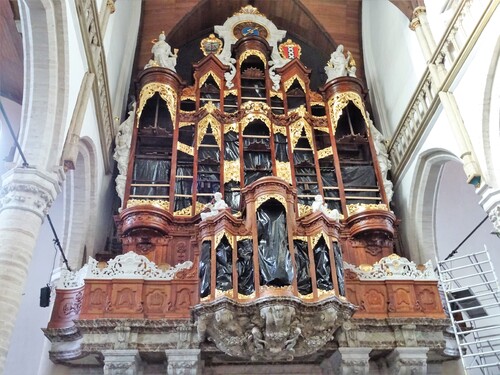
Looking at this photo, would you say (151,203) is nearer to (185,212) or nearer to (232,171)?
(185,212)

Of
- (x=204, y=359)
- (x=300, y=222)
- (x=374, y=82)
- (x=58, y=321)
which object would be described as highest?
(x=374, y=82)

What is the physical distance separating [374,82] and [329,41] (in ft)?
8.04

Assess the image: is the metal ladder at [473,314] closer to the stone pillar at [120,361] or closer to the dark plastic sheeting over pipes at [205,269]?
the dark plastic sheeting over pipes at [205,269]

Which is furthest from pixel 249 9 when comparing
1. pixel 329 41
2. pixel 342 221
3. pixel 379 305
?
pixel 379 305

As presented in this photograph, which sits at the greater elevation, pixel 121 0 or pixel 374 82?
pixel 121 0

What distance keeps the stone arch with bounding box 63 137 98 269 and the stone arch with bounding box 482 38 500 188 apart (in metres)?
8.15

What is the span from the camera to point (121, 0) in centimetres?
1558

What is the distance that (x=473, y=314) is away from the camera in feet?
41.7

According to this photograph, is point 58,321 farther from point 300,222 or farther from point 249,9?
point 249,9

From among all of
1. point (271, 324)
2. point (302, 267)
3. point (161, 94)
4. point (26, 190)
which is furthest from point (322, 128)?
point (26, 190)

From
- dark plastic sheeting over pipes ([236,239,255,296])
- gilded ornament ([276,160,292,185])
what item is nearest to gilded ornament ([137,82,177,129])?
gilded ornament ([276,160,292,185])

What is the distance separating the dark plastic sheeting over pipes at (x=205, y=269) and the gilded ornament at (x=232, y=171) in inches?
130

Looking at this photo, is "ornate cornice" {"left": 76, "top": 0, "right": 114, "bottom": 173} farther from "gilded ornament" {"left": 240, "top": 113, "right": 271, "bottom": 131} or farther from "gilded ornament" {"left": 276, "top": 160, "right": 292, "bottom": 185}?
"gilded ornament" {"left": 276, "top": 160, "right": 292, "bottom": 185}

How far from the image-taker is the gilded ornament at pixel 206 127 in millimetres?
14023
